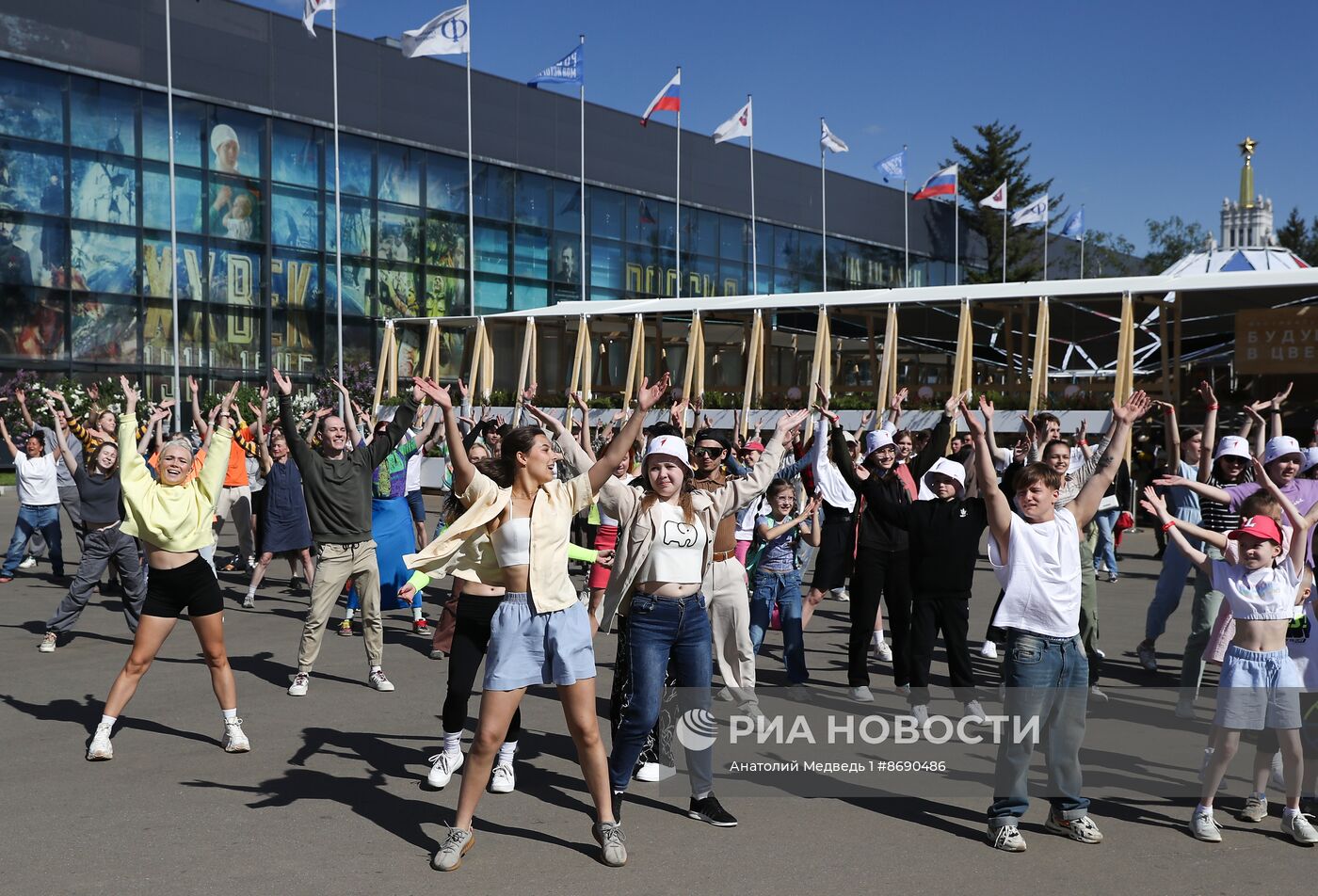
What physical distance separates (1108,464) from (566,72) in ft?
103

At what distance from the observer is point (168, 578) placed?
6.71 meters

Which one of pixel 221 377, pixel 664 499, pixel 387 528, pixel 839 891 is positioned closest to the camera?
pixel 839 891

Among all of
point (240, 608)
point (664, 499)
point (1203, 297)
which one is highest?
point (1203, 297)

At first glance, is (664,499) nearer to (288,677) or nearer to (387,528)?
(288,677)

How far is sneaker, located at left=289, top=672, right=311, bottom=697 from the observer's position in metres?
8.02

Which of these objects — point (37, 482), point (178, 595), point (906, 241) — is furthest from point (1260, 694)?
point (906, 241)

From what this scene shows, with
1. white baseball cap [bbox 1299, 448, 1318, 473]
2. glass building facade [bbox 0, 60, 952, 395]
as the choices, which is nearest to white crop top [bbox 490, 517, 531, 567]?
white baseball cap [bbox 1299, 448, 1318, 473]

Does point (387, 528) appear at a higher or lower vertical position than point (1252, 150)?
lower

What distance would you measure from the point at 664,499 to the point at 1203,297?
64.2ft

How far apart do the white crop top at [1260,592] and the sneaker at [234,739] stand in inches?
201

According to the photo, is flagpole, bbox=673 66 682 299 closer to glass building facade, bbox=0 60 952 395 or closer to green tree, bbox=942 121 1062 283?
glass building facade, bbox=0 60 952 395

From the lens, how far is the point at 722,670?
784cm

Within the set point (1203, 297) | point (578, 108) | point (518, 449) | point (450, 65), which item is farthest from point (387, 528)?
point (578, 108)

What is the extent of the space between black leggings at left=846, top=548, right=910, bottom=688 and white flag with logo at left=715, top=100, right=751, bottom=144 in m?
32.0
